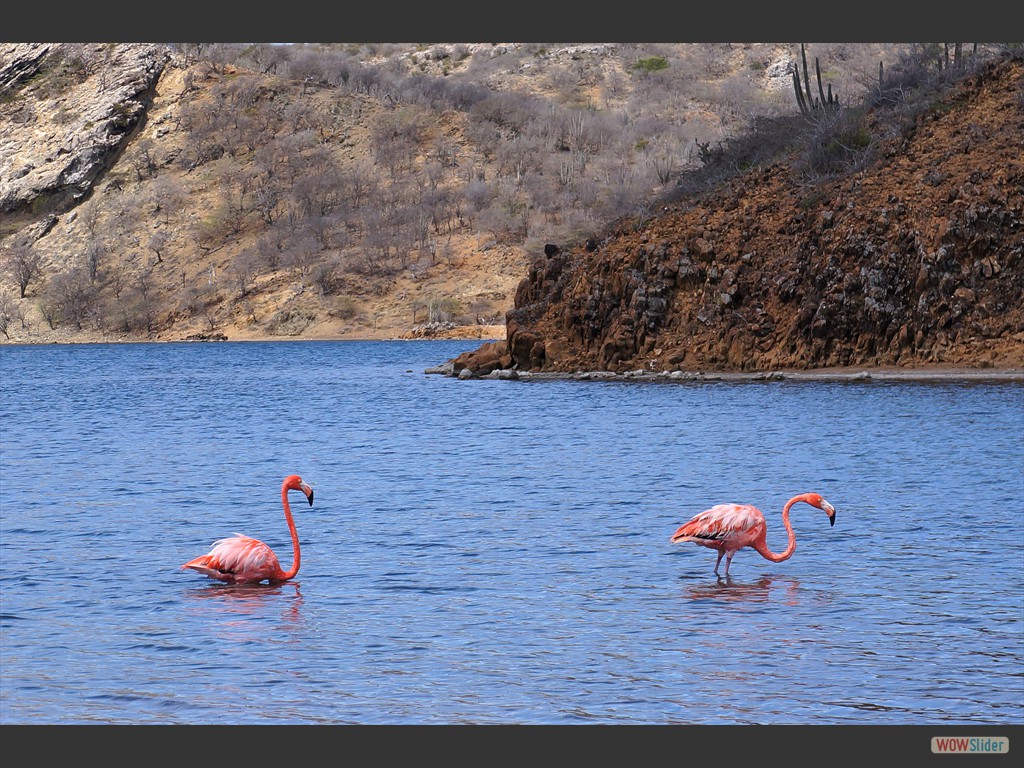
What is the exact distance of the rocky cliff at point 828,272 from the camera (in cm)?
4272

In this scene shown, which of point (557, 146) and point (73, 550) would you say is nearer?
point (73, 550)

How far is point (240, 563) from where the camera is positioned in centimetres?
1445

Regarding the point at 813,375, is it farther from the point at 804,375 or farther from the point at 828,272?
the point at 828,272

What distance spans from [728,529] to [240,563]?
5.16 metres

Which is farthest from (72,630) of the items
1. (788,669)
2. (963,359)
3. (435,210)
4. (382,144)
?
(382,144)

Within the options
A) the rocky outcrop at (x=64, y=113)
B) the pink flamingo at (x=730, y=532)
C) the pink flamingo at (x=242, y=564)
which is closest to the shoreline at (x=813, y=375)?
the pink flamingo at (x=730, y=532)

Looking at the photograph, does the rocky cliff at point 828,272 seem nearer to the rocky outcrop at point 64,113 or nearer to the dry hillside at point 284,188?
the dry hillside at point 284,188

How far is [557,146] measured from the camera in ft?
411

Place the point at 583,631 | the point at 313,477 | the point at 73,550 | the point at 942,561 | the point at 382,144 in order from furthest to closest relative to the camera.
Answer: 1. the point at 382,144
2. the point at 313,477
3. the point at 73,550
4. the point at 942,561
5. the point at 583,631

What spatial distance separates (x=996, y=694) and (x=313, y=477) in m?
17.2

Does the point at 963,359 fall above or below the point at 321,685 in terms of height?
below

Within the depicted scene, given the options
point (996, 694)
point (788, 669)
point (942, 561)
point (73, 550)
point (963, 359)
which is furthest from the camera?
point (963, 359)

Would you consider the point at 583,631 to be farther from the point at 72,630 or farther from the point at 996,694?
the point at 72,630

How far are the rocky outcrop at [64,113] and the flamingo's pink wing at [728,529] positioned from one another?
355 ft
